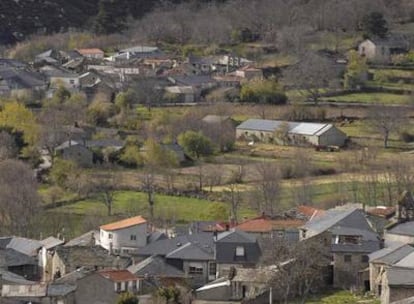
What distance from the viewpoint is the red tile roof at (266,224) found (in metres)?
37.3

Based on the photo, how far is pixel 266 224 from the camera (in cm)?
3778

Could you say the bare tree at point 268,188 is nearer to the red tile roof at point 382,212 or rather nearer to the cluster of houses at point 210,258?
the red tile roof at point 382,212

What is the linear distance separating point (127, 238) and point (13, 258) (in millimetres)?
3163

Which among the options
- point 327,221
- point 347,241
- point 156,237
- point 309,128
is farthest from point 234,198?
point 309,128

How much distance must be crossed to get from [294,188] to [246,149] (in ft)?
32.5

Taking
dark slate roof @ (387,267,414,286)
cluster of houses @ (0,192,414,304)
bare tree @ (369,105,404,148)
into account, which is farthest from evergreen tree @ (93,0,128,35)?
dark slate roof @ (387,267,414,286)

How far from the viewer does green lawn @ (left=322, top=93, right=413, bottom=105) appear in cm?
6430

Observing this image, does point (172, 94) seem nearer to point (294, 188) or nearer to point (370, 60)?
point (370, 60)

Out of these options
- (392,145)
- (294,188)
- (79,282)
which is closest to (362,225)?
(79,282)

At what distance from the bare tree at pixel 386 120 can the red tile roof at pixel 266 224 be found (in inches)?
760

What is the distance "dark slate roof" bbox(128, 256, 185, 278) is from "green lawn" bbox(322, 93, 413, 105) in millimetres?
30451

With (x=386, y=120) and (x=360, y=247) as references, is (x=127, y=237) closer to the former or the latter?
(x=360, y=247)

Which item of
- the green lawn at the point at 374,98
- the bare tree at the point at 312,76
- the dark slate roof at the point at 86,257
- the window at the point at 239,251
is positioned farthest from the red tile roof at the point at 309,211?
the bare tree at the point at 312,76

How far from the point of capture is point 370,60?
7312cm
